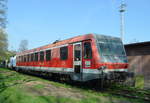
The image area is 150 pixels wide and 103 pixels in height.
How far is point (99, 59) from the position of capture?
9.98 meters

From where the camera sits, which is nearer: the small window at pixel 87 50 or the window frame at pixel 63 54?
the small window at pixel 87 50

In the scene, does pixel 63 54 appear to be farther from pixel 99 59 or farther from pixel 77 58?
pixel 99 59

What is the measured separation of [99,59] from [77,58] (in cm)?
181

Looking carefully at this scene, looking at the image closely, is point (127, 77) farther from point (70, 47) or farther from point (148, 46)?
point (148, 46)

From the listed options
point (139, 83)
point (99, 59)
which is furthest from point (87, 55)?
point (139, 83)

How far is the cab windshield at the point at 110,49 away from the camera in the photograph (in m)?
10.4

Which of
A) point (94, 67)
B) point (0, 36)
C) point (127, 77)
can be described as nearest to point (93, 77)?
point (94, 67)

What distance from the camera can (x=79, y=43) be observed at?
1133 centimetres

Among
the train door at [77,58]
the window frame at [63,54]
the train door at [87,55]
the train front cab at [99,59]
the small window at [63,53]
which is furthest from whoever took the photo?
the small window at [63,53]

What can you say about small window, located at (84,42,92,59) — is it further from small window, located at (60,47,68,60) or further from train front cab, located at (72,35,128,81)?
small window, located at (60,47,68,60)

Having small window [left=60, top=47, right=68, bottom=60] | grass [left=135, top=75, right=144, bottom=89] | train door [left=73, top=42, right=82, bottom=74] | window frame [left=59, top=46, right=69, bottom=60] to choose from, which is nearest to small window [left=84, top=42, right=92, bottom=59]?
train door [left=73, top=42, right=82, bottom=74]

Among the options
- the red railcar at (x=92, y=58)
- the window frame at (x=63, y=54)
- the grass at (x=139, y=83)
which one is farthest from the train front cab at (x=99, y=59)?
the grass at (x=139, y=83)

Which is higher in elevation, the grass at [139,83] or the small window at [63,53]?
the small window at [63,53]

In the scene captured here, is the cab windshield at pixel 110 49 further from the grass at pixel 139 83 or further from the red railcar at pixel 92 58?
the grass at pixel 139 83
